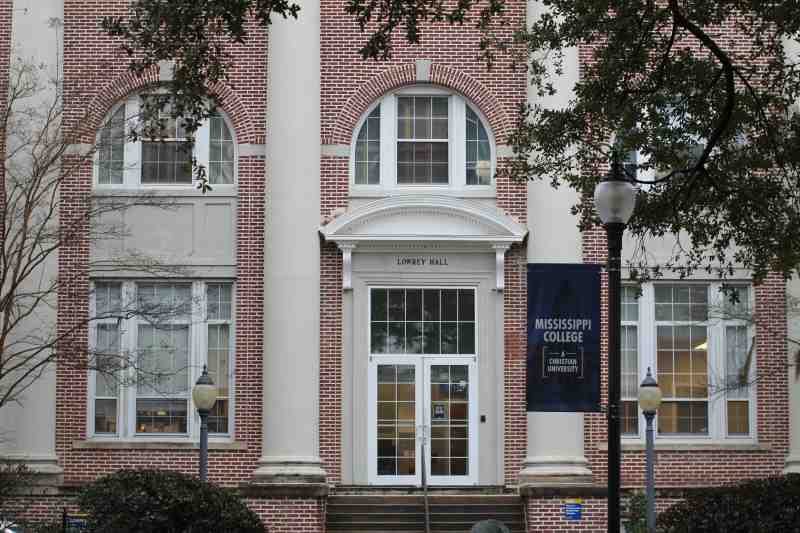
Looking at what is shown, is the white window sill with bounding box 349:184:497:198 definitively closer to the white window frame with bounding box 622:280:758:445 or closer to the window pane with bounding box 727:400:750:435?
the white window frame with bounding box 622:280:758:445

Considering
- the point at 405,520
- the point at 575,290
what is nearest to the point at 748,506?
the point at 575,290

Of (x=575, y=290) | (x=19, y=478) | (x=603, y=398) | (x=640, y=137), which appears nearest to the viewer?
(x=575, y=290)

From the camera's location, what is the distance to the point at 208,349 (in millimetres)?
26219

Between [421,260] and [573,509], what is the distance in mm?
5473

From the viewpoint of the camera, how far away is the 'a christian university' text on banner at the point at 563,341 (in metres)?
14.5

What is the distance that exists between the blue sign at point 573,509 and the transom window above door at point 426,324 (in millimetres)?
3580

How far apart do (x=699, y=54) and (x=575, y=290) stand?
12.1 meters

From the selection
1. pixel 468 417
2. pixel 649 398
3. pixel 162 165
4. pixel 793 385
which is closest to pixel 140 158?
pixel 162 165

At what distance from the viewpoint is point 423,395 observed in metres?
26.3

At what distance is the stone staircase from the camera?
79.4ft

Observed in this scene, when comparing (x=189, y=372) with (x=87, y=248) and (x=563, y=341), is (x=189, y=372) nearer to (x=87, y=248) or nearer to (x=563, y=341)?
(x=87, y=248)

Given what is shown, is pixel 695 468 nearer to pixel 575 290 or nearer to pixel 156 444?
Result: pixel 156 444

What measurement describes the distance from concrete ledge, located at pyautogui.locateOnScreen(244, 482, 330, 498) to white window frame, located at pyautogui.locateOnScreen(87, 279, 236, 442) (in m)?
1.91

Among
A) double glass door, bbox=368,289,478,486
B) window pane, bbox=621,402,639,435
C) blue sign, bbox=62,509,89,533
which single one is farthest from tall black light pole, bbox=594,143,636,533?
window pane, bbox=621,402,639,435
